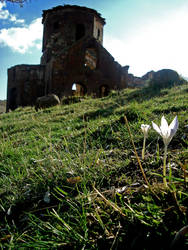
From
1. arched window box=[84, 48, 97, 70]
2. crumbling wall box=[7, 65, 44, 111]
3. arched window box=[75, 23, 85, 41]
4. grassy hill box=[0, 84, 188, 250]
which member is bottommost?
grassy hill box=[0, 84, 188, 250]

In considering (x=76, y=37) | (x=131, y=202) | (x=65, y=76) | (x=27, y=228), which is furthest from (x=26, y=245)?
(x=76, y=37)

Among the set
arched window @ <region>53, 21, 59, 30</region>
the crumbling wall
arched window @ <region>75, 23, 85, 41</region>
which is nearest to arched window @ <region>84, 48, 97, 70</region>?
arched window @ <region>75, 23, 85, 41</region>

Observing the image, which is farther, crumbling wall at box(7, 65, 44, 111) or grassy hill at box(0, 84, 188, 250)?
crumbling wall at box(7, 65, 44, 111)

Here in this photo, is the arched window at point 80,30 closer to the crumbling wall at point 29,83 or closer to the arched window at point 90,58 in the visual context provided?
the arched window at point 90,58

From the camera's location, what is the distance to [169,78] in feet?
33.4

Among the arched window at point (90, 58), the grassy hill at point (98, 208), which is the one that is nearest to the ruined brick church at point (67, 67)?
the arched window at point (90, 58)

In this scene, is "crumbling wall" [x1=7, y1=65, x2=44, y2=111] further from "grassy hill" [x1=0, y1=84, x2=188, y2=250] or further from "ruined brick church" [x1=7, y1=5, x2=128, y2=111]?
"grassy hill" [x1=0, y1=84, x2=188, y2=250]

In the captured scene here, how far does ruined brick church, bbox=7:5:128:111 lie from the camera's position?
50.8 ft

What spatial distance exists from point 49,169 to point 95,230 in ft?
2.55

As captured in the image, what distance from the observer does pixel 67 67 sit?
1559 centimetres

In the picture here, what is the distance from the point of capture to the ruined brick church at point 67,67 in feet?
50.8

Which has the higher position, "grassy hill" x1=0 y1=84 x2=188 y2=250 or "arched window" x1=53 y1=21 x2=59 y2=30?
"arched window" x1=53 y1=21 x2=59 y2=30

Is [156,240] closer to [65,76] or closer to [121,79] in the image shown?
[65,76]

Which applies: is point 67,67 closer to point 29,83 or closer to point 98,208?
point 29,83
